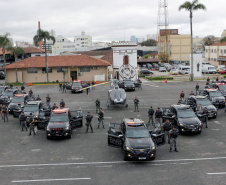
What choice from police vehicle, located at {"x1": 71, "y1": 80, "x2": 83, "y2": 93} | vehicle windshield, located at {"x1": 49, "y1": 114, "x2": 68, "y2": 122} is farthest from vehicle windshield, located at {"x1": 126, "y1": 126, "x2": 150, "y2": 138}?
police vehicle, located at {"x1": 71, "y1": 80, "x2": 83, "y2": 93}

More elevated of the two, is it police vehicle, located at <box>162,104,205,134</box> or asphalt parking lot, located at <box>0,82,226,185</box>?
police vehicle, located at <box>162,104,205,134</box>

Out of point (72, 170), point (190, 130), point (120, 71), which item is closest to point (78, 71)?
point (120, 71)

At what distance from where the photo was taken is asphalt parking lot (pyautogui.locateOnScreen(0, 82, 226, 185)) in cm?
1296

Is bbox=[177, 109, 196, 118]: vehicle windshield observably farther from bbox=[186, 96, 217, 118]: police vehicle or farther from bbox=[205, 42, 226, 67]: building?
bbox=[205, 42, 226, 67]: building

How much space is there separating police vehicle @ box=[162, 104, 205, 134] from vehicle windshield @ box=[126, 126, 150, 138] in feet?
14.9

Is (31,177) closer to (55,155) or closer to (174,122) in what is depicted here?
(55,155)

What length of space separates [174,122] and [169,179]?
353 inches

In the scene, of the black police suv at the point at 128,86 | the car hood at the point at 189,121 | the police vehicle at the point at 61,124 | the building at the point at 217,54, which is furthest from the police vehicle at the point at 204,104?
the building at the point at 217,54

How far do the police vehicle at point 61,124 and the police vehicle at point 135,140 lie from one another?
367cm

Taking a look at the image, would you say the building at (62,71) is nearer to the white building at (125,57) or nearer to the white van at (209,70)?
the white building at (125,57)

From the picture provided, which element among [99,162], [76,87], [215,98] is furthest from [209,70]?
[99,162]

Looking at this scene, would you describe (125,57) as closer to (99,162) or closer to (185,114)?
(185,114)

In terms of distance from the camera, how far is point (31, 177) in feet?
44.0

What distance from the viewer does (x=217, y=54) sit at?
87938mm
